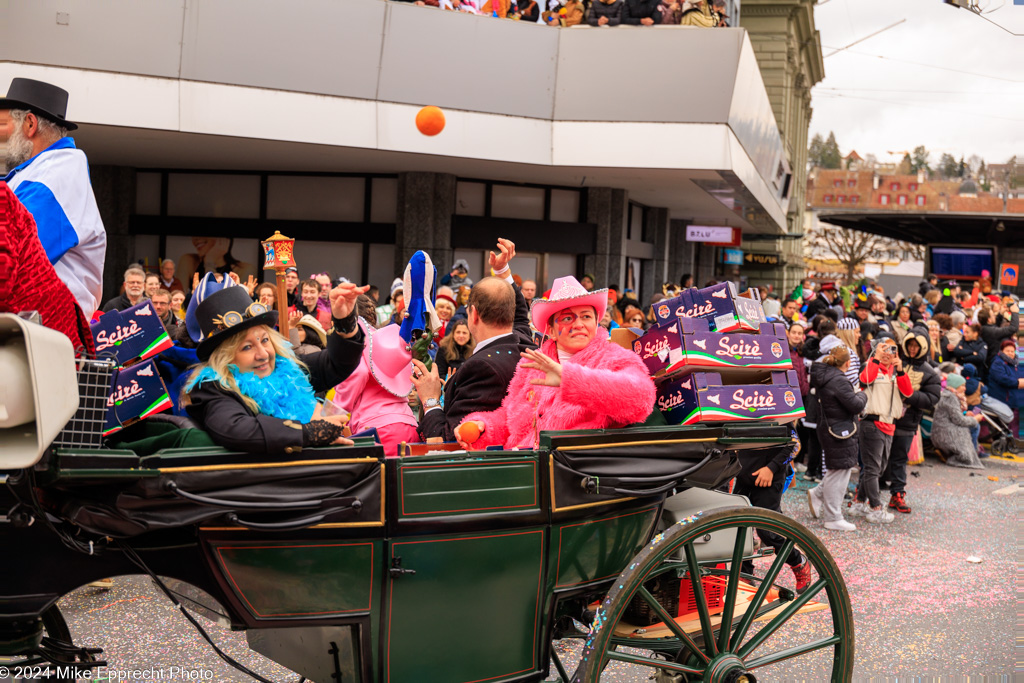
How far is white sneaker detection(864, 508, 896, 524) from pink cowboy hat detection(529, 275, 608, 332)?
5.76 metres

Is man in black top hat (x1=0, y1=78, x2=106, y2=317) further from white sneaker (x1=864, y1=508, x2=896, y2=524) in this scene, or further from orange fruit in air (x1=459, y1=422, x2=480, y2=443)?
white sneaker (x1=864, y1=508, x2=896, y2=524)

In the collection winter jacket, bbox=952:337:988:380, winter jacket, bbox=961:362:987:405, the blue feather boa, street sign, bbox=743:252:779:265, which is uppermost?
street sign, bbox=743:252:779:265

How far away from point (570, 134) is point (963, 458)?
24.6ft

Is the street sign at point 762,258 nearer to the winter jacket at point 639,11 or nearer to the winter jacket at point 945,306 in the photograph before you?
the winter jacket at point 945,306

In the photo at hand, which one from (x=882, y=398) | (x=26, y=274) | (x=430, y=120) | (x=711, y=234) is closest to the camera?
(x=26, y=274)

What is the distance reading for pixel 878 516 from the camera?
27.2ft

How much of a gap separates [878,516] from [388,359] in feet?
19.3

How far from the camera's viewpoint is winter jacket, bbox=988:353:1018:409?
11680 mm

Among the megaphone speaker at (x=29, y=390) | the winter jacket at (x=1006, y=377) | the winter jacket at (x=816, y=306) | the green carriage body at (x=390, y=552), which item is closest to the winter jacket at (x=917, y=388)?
the winter jacket at (x=1006, y=377)

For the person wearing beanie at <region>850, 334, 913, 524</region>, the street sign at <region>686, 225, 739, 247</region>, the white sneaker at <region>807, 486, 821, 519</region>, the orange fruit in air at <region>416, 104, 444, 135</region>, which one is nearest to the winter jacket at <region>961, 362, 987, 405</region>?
the person wearing beanie at <region>850, 334, 913, 524</region>

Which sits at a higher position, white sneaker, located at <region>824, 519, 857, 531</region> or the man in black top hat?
the man in black top hat

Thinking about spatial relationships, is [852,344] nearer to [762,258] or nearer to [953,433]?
[953,433]

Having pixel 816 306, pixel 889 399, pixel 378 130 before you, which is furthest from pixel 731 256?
pixel 889 399

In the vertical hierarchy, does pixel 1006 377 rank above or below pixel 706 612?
above
